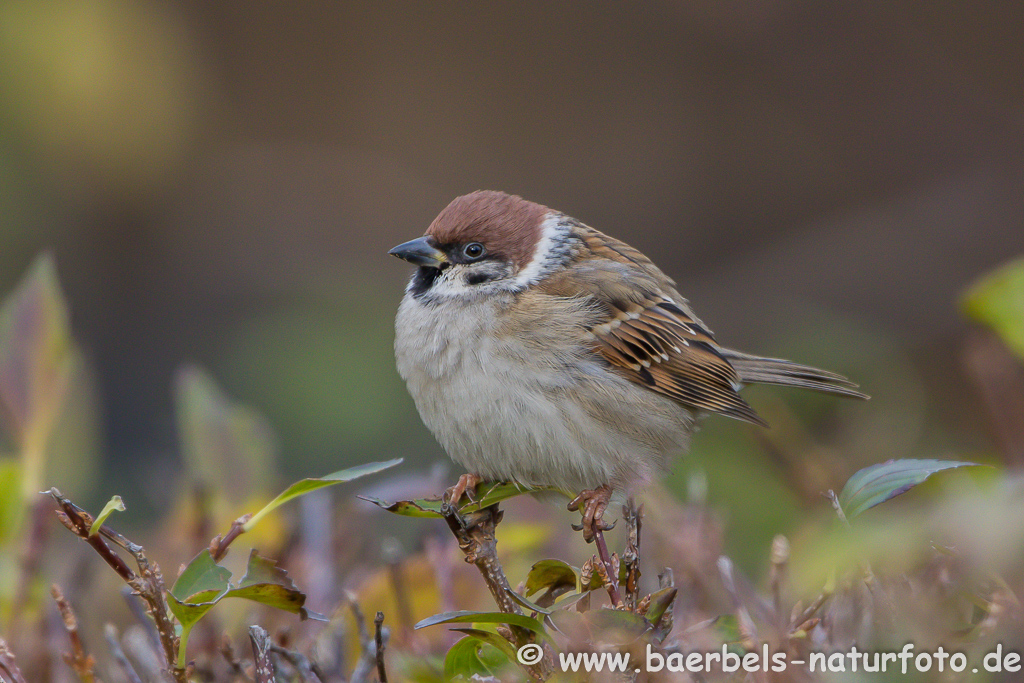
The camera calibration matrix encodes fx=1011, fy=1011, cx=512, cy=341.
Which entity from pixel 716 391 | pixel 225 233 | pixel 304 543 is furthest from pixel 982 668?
pixel 225 233

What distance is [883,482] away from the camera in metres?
1.03

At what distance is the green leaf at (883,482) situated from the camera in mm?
998

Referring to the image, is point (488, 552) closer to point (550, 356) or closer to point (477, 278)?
point (550, 356)

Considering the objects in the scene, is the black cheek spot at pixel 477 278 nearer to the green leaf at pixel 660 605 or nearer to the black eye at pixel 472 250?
the black eye at pixel 472 250

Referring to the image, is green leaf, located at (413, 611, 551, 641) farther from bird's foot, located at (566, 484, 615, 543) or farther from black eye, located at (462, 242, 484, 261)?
black eye, located at (462, 242, 484, 261)

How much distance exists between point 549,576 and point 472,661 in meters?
0.16

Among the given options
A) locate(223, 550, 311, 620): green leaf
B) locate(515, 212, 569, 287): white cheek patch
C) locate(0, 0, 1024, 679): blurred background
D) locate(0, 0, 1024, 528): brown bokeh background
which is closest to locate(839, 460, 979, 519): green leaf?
locate(223, 550, 311, 620): green leaf

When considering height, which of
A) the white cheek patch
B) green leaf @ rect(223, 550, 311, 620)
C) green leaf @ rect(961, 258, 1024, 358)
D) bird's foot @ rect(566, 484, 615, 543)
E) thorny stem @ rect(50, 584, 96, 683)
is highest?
green leaf @ rect(961, 258, 1024, 358)

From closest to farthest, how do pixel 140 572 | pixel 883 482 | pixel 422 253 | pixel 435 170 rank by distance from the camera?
pixel 883 482
pixel 140 572
pixel 422 253
pixel 435 170

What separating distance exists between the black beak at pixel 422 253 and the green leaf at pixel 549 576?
1.11 metres

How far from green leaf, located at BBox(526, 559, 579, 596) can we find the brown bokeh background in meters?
3.07

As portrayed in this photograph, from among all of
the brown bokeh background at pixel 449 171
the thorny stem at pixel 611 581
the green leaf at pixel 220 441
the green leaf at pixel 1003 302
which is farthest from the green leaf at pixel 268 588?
the brown bokeh background at pixel 449 171

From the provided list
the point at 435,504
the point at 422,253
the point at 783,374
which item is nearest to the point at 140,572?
the point at 435,504

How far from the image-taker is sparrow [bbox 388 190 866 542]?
201 cm
